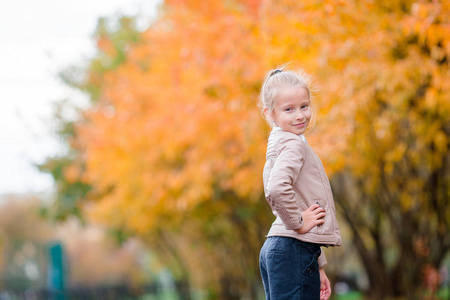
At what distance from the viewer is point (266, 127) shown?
1056 cm

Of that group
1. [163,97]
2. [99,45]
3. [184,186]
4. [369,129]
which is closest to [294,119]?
[369,129]

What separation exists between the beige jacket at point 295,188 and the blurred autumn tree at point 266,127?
1568mm

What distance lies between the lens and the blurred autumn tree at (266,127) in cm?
841

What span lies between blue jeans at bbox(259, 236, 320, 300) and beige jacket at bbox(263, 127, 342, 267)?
0.16 ft

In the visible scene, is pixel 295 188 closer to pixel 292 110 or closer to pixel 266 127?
pixel 292 110

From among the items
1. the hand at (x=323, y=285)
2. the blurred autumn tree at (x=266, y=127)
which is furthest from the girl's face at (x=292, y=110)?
the blurred autumn tree at (x=266, y=127)

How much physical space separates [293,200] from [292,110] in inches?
19.5

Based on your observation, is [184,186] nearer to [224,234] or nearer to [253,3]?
[253,3]

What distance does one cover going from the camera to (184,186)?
15586 millimetres

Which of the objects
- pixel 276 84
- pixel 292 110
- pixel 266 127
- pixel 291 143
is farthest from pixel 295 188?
pixel 266 127

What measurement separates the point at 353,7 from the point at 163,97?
21.2 ft

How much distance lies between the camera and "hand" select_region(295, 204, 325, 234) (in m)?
3.17

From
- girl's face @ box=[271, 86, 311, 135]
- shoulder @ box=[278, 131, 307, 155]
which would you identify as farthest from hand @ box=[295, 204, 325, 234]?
girl's face @ box=[271, 86, 311, 135]

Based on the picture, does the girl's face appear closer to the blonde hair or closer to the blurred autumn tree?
the blonde hair
